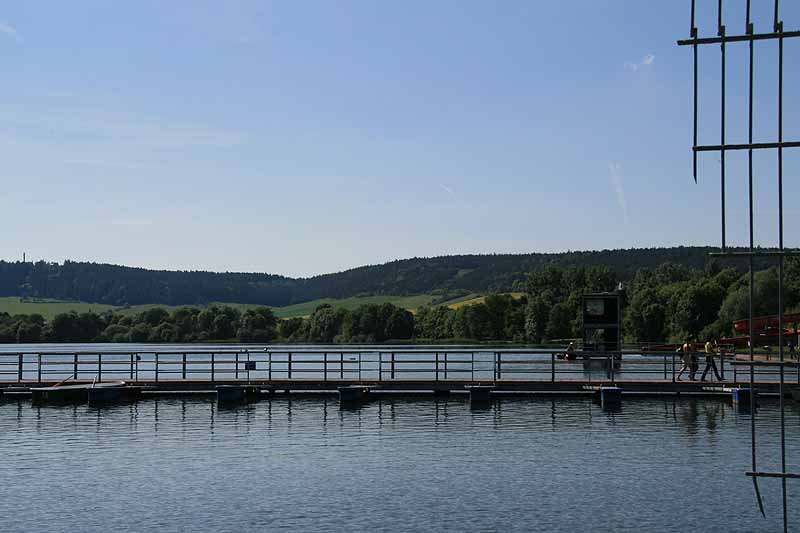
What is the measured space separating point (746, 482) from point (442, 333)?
168 m

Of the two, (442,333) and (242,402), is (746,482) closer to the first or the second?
(242,402)

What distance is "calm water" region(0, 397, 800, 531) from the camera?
1967 cm

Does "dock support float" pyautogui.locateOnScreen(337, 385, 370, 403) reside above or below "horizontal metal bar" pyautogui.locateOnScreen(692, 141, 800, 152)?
below

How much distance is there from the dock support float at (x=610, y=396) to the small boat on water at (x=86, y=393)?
811 inches

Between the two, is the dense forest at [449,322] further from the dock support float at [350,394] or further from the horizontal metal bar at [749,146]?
the horizontal metal bar at [749,146]

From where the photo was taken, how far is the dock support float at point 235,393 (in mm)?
42312

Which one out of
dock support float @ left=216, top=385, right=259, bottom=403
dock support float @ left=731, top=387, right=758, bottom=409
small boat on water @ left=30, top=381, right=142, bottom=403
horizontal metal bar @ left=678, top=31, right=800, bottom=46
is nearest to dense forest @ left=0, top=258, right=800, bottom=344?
dock support float @ left=731, top=387, right=758, bottom=409

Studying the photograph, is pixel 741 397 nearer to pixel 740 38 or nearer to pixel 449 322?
pixel 740 38

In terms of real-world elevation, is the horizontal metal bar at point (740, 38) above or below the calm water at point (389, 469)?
above

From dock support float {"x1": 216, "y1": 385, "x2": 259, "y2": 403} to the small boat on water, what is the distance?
4588 mm

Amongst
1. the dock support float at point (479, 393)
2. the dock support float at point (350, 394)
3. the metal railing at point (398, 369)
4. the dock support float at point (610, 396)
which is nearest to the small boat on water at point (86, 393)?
the metal railing at point (398, 369)

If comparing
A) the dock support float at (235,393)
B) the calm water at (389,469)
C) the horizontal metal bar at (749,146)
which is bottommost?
the calm water at (389,469)

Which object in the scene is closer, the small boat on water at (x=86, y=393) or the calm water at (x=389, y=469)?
the calm water at (x=389, y=469)

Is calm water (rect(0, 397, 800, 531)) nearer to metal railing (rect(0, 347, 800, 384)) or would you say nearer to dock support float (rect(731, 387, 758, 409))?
dock support float (rect(731, 387, 758, 409))
